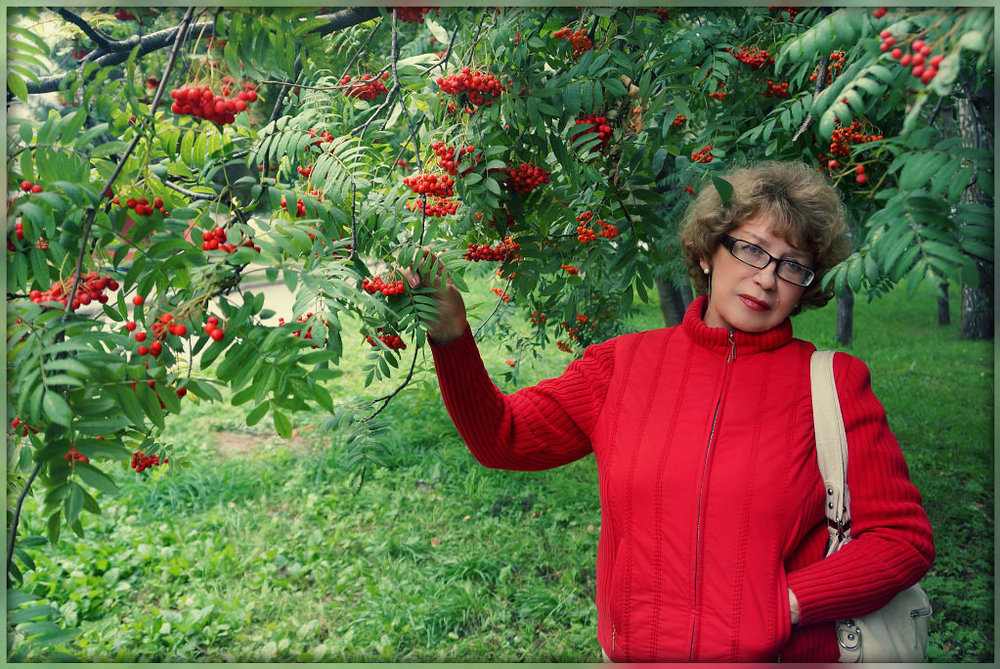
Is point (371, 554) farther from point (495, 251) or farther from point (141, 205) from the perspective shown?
point (141, 205)

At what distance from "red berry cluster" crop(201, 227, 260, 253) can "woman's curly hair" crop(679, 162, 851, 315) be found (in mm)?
913

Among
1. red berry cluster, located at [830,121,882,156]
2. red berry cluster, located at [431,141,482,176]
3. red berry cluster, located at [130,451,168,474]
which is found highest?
red berry cluster, located at [431,141,482,176]

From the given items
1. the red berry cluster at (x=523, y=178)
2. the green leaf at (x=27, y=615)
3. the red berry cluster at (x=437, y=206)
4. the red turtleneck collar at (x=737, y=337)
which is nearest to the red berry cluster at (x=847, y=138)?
the red turtleneck collar at (x=737, y=337)

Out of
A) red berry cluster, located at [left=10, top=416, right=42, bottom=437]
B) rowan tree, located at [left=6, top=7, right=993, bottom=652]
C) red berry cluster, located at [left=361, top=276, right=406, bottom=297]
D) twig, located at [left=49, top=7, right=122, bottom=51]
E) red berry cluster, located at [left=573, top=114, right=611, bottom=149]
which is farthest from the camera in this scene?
red berry cluster, located at [left=573, top=114, right=611, bottom=149]

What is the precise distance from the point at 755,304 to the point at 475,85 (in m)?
0.76

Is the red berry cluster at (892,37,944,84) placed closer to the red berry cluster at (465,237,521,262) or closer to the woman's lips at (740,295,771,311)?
A: the woman's lips at (740,295,771,311)

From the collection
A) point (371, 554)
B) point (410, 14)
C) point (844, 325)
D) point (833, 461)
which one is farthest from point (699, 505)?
point (844, 325)

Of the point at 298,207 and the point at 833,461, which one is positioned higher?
the point at 298,207

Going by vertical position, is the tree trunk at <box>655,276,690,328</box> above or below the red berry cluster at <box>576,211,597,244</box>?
below

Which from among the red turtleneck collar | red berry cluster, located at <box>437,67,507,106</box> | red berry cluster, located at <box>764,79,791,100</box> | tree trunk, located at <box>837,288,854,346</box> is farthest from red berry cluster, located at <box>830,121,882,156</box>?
tree trunk, located at <box>837,288,854,346</box>

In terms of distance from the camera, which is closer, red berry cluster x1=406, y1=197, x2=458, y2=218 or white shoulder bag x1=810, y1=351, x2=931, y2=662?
white shoulder bag x1=810, y1=351, x2=931, y2=662

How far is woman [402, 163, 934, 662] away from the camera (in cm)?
131

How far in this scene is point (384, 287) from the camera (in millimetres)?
1454

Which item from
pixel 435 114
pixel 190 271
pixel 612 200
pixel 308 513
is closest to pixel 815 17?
pixel 612 200
